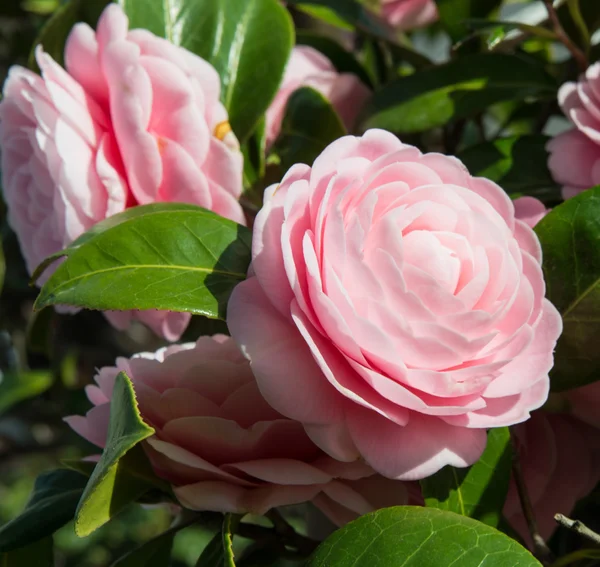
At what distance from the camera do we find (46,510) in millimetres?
549

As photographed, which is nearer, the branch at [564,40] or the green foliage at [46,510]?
the green foliage at [46,510]

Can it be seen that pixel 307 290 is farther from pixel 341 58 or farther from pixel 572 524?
pixel 341 58

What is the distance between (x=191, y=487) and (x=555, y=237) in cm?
28

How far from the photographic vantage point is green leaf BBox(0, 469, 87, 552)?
20.7 inches

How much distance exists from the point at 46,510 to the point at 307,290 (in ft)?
0.87

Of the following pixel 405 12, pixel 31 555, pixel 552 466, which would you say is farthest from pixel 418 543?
pixel 405 12

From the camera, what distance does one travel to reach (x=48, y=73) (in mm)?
582

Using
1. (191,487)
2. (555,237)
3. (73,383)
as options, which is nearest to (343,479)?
(191,487)

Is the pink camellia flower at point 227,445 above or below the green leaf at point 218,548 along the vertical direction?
above

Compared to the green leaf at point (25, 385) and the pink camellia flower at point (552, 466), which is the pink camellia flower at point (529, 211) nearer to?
the pink camellia flower at point (552, 466)

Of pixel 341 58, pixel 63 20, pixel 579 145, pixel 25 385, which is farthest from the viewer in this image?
pixel 25 385

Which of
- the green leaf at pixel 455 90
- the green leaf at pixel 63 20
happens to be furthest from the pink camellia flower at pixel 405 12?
the green leaf at pixel 63 20

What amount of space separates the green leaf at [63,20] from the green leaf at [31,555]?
414 mm

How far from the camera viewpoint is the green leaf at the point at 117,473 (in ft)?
1.29
